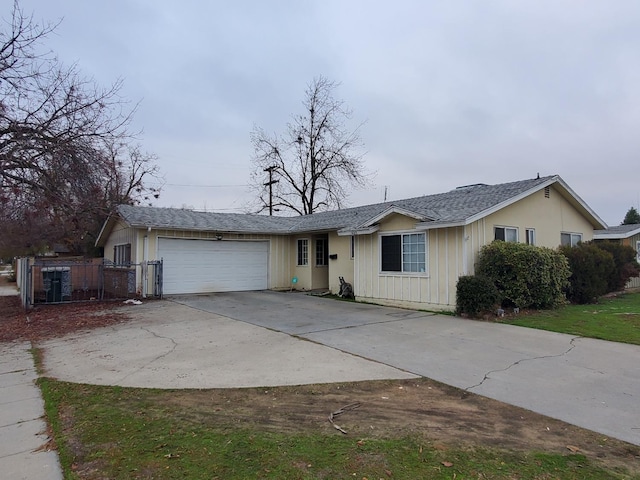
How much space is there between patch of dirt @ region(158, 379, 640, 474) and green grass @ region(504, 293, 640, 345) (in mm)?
4990

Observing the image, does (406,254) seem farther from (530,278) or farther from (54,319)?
(54,319)

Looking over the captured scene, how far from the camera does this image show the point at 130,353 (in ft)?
22.3

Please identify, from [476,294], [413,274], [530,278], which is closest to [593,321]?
[530,278]

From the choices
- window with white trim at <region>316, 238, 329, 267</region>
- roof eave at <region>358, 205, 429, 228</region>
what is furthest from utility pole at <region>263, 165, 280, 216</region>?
roof eave at <region>358, 205, 429, 228</region>

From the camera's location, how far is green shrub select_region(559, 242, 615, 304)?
12.7 meters

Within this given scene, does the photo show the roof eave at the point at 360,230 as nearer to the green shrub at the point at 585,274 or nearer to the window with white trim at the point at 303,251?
the window with white trim at the point at 303,251

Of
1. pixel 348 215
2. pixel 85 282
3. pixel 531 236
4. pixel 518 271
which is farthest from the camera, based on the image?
pixel 348 215

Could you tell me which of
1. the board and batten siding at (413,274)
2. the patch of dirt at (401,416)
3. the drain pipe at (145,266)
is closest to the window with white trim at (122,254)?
the drain pipe at (145,266)

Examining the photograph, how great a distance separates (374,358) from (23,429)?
4.55 metres

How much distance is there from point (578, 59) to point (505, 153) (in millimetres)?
7769

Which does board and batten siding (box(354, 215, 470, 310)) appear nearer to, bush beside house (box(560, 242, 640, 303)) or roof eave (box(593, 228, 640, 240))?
bush beside house (box(560, 242, 640, 303))

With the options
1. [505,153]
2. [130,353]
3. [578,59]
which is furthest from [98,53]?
[505,153]

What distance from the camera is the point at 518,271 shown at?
10.6 meters

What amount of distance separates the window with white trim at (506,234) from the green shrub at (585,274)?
196 cm
